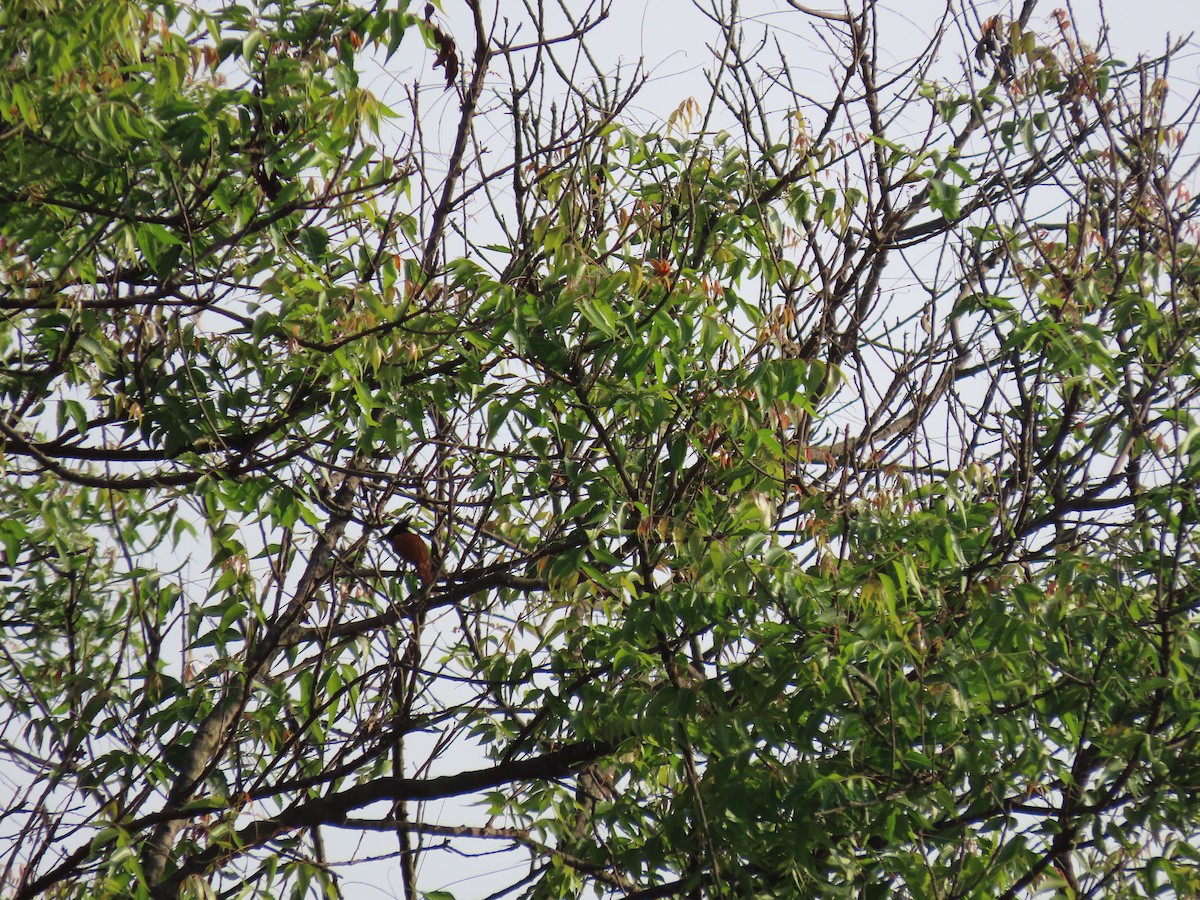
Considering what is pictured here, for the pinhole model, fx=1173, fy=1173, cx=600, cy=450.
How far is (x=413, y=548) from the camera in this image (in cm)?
424

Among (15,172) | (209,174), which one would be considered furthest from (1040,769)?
(15,172)

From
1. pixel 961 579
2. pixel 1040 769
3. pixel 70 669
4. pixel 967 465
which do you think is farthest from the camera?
pixel 70 669

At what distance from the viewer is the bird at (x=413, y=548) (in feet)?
13.9

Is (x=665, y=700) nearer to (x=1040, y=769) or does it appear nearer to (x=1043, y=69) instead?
(x=1040, y=769)

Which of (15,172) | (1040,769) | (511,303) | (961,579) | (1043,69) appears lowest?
(1040,769)

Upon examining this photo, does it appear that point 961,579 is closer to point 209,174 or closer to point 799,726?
point 799,726

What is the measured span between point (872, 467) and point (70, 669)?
276 centimetres

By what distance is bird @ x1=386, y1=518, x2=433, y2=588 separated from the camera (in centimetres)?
423

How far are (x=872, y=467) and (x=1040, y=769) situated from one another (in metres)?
0.95

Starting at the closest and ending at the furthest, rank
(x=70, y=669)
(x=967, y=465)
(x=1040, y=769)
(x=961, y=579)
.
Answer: (x=1040, y=769)
(x=961, y=579)
(x=967, y=465)
(x=70, y=669)

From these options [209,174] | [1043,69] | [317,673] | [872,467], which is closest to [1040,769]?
[872,467]

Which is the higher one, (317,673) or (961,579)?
(317,673)

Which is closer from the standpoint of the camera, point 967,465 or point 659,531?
point 659,531

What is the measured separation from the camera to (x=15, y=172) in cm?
326
